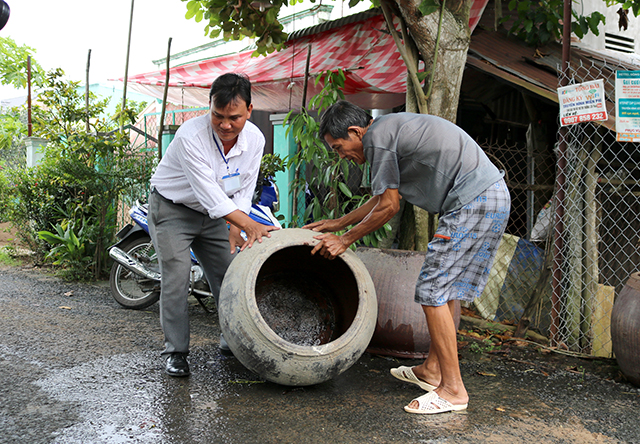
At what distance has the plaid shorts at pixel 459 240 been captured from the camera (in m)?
2.81

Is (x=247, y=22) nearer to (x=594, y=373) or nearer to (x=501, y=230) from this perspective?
(x=501, y=230)

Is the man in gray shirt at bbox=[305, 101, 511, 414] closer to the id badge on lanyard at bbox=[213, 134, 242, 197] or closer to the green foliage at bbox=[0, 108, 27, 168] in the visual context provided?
the id badge on lanyard at bbox=[213, 134, 242, 197]

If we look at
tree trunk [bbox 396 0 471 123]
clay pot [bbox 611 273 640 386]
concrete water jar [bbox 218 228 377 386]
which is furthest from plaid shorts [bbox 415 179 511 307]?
tree trunk [bbox 396 0 471 123]

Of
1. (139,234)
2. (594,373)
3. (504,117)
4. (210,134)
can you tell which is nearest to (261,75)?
(139,234)

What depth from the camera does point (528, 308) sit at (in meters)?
4.32

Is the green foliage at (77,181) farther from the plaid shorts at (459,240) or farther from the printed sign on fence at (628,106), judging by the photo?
the printed sign on fence at (628,106)

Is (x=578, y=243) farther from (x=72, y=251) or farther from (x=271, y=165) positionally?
(x=72, y=251)

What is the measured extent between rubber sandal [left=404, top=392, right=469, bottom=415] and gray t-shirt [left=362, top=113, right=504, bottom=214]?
1.00 m

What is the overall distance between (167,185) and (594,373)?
118 inches

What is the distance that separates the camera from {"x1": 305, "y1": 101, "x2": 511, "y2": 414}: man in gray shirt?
9.24 ft

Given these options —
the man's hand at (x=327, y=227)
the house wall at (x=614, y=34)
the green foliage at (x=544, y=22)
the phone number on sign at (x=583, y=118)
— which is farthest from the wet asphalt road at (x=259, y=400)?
the house wall at (x=614, y=34)

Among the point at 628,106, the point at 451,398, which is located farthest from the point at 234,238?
the point at 628,106

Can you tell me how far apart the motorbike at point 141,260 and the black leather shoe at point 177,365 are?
1.41 meters

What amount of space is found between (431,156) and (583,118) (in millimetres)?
1611
